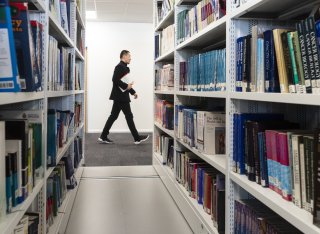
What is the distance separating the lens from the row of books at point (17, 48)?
1007 mm

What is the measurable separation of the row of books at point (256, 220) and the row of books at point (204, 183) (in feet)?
0.52

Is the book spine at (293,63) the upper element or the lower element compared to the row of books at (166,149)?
upper

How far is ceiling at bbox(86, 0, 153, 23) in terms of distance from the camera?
6.20 m

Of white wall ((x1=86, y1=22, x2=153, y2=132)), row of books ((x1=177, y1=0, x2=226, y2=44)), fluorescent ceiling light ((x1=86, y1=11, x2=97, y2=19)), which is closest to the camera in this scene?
row of books ((x1=177, y1=0, x2=226, y2=44))

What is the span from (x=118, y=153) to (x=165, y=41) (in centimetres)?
212

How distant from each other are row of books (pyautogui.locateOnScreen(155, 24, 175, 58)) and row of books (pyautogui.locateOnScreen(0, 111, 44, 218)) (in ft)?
6.47

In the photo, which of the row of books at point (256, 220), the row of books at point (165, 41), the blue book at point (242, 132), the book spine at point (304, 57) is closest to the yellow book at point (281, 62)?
the book spine at point (304, 57)

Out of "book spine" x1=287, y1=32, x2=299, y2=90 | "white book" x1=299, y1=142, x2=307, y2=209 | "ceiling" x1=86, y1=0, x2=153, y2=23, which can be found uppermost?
"ceiling" x1=86, y1=0, x2=153, y2=23

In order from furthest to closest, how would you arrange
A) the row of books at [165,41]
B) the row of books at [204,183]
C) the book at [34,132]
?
the row of books at [165,41]
the row of books at [204,183]
the book at [34,132]

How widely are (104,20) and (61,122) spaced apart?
5.65 meters

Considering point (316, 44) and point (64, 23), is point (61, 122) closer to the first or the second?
point (64, 23)

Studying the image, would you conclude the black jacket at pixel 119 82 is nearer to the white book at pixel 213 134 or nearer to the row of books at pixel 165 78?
the row of books at pixel 165 78

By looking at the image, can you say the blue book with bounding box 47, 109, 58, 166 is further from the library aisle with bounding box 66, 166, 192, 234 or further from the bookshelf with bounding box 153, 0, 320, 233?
the bookshelf with bounding box 153, 0, 320, 233

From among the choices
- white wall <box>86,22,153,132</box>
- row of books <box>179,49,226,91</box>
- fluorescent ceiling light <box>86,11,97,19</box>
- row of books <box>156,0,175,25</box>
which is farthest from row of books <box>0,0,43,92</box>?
white wall <box>86,22,153,132</box>
